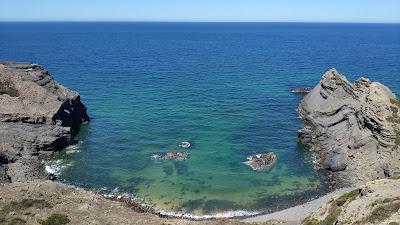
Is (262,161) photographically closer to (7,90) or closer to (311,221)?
(311,221)

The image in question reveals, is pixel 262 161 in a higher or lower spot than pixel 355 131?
lower

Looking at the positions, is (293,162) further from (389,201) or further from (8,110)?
(8,110)

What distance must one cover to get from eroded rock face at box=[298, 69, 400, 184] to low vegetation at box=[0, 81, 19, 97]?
171 feet

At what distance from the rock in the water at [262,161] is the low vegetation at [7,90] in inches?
1715

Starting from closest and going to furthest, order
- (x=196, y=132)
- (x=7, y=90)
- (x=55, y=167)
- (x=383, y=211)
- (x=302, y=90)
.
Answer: (x=383, y=211) → (x=55, y=167) → (x=7, y=90) → (x=196, y=132) → (x=302, y=90)

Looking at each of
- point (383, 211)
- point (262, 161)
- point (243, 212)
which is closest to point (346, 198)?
point (383, 211)

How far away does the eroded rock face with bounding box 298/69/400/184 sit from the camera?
63844mm

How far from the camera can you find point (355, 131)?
236 ft

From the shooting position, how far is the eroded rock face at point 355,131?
209 ft

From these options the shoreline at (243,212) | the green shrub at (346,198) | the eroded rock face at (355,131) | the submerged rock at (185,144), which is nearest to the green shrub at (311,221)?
the green shrub at (346,198)

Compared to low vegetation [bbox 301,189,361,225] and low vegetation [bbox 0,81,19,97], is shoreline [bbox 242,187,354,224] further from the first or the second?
low vegetation [bbox 0,81,19,97]

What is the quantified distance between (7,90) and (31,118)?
9.30 metres

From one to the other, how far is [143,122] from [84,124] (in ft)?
38.9

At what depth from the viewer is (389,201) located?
35781 mm
